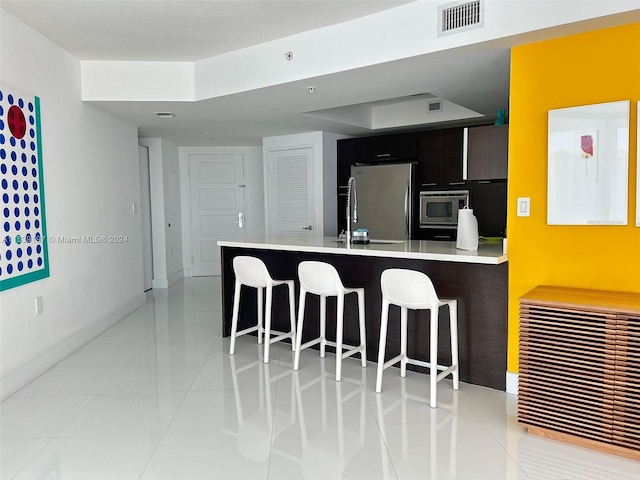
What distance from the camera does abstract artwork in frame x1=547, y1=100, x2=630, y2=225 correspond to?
2.62 meters

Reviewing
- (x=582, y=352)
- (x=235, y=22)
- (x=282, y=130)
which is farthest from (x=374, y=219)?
(x=582, y=352)

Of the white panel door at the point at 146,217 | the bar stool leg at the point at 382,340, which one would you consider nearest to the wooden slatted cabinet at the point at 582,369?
the bar stool leg at the point at 382,340

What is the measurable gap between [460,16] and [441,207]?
2876 millimetres

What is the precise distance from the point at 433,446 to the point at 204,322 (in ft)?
10.6

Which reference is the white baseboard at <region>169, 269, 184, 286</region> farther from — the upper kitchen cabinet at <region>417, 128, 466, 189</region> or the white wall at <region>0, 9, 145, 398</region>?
the upper kitchen cabinet at <region>417, 128, 466, 189</region>

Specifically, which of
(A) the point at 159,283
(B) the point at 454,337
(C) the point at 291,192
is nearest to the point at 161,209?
(A) the point at 159,283

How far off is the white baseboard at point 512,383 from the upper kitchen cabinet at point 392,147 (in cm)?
334

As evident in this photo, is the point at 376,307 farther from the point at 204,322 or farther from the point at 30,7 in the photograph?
the point at 30,7

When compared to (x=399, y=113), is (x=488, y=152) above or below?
below

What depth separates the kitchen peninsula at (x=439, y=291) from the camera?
10.4 feet

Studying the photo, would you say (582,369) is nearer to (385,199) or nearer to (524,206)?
(524,206)

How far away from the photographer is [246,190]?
27.0 feet

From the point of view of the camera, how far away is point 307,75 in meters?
3.68

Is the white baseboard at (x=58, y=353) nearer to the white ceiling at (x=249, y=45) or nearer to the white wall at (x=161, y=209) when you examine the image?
the white wall at (x=161, y=209)
